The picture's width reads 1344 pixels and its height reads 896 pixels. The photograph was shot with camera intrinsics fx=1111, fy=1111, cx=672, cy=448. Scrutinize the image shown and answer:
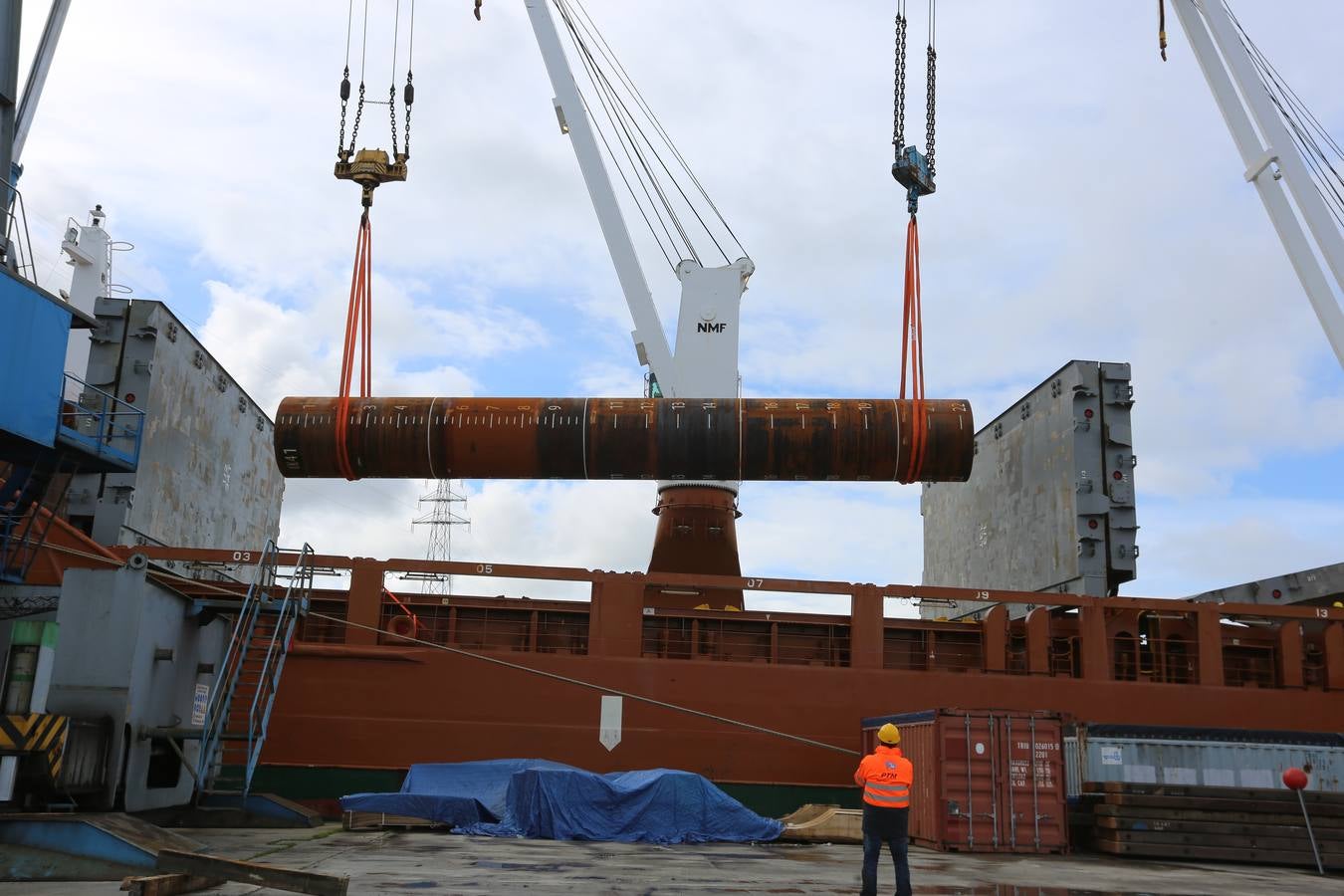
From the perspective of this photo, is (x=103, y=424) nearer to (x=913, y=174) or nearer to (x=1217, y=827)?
(x=913, y=174)

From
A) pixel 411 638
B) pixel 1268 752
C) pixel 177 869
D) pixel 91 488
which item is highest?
pixel 91 488

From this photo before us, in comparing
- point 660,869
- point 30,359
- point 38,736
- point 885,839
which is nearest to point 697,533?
point 660,869

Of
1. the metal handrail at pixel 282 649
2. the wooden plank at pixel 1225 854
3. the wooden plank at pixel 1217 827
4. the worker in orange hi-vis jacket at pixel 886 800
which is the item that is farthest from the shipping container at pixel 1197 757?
the metal handrail at pixel 282 649

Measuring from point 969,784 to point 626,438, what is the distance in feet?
25.0

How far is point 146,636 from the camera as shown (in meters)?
13.1

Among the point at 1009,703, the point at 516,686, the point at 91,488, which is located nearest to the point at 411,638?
the point at 516,686

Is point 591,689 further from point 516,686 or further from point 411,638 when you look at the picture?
point 411,638

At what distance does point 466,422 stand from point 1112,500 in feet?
39.8

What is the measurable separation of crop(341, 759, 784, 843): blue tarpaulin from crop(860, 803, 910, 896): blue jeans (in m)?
5.84

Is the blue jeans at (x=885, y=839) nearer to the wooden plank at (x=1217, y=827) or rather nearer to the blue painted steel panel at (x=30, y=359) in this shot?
the wooden plank at (x=1217, y=827)

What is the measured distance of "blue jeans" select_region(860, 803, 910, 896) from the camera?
30.4 feet

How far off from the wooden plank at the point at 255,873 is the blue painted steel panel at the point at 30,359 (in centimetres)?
731

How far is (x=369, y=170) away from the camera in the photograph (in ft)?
63.6

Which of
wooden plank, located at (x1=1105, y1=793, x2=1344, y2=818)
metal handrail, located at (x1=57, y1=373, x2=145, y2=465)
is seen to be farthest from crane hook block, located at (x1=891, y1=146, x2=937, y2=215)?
metal handrail, located at (x1=57, y1=373, x2=145, y2=465)
